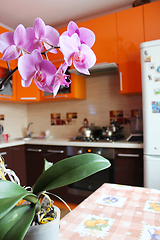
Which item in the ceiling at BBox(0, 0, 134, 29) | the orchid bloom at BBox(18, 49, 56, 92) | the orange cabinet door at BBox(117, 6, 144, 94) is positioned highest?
the ceiling at BBox(0, 0, 134, 29)

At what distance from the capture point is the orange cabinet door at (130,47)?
2514 mm

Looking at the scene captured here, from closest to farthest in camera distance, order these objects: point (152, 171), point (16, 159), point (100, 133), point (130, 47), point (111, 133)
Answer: point (152, 171) < point (130, 47) < point (111, 133) < point (16, 159) < point (100, 133)

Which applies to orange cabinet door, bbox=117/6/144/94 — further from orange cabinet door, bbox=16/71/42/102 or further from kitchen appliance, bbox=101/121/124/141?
orange cabinet door, bbox=16/71/42/102

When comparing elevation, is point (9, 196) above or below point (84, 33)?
below

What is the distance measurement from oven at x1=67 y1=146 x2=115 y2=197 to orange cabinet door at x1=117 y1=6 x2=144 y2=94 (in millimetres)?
796

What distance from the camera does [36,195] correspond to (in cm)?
42

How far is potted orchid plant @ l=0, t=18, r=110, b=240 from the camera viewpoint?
347 mm

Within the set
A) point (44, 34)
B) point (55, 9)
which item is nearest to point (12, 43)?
point (44, 34)

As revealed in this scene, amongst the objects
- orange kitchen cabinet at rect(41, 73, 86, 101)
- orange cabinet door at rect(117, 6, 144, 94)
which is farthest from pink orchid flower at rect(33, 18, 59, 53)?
orange kitchen cabinet at rect(41, 73, 86, 101)

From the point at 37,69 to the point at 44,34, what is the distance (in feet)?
0.27

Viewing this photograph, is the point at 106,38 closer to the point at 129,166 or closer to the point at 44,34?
the point at 129,166

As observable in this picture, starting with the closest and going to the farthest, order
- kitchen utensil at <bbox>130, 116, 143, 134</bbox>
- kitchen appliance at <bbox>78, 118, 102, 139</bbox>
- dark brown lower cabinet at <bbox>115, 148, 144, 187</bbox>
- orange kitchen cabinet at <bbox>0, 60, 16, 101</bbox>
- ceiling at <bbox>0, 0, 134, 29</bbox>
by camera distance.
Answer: dark brown lower cabinet at <bbox>115, 148, 144, 187</bbox> → kitchen utensil at <bbox>130, 116, 143, 134</bbox> → ceiling at <bbox>0, 0, 134, 29</bbox> → kitchen appliance at <bbox>78, 118, 102, 139</bbox> → orange kitchen cabinet at <bbox>0, 60, 16, 101</bbox>

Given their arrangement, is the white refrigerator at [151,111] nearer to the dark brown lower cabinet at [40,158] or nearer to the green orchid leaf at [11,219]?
the dark brown lower cabinet at [40,158]

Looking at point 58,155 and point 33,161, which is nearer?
point 58,155
